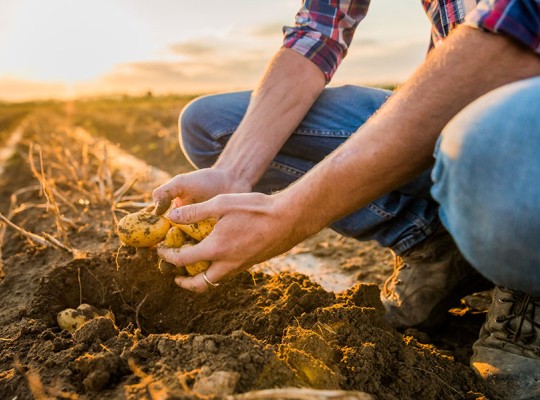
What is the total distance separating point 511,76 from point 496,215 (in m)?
0.39

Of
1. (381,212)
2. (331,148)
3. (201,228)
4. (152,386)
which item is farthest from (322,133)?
(152,386)

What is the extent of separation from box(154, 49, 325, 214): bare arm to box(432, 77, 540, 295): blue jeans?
3.19ft

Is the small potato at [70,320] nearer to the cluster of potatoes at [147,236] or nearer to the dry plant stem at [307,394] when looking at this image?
the cluster of potatoes at [147,236]

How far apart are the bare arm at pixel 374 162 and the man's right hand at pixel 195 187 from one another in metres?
0.30

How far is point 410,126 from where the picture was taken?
3.98 feet

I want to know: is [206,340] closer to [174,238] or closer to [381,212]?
[174,238]

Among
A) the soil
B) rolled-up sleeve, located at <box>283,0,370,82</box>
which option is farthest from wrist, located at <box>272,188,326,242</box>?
rolled-up sleeve, located at <box>283,0,370,82</box>

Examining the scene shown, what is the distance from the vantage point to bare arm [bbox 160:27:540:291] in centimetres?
117

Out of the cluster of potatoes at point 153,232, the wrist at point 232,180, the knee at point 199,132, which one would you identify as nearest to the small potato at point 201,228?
the cluster of potatoes at point 153,232

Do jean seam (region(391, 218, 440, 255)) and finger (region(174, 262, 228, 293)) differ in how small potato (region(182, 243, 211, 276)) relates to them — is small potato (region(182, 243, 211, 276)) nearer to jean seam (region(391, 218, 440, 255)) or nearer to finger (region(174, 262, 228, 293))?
finger (region(174, 262, 228, 293))

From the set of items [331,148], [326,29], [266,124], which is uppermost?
[326,29]

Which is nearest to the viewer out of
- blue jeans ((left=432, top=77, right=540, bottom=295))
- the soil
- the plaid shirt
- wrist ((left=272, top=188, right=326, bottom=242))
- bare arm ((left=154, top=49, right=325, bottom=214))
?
blue jeans ((left=432, top=77, right=540, bottom=295))

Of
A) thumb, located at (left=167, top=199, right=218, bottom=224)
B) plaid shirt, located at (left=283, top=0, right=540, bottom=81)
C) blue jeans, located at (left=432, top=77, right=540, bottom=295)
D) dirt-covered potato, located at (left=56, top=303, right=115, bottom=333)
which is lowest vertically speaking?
dirt-covered potato, located at (left=56, top=303, right=115, bottom=333)

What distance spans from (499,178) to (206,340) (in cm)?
82
